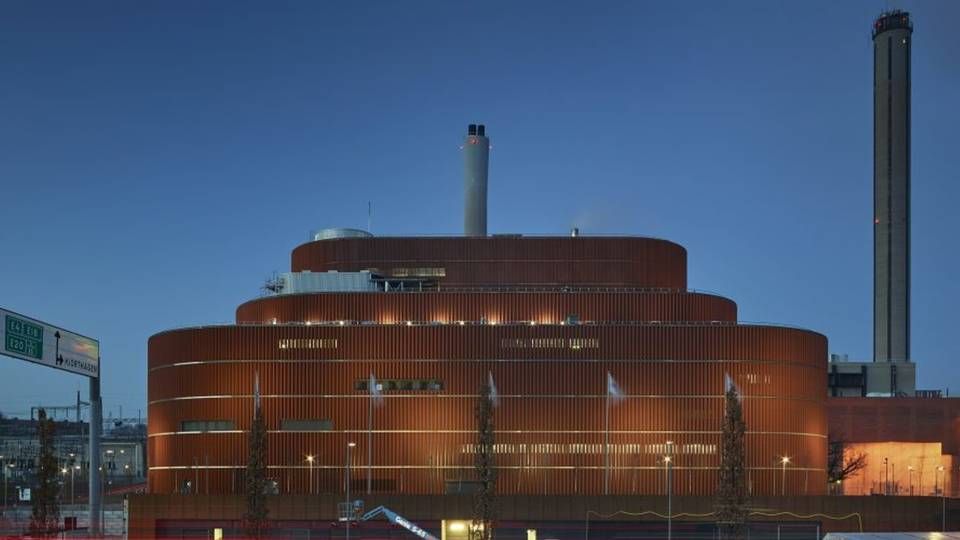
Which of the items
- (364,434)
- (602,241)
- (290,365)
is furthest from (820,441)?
(290,365)

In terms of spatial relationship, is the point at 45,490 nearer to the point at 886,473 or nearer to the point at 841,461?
the point at 841,461

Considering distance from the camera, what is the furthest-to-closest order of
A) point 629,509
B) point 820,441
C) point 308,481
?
point 820,441, point 308,481, point 629,509

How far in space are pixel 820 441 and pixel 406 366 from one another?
4546 cm

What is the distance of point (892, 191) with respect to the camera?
178375 mm

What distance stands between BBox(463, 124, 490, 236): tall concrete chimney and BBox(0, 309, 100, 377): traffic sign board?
3253 inches

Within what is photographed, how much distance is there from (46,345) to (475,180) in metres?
90.6

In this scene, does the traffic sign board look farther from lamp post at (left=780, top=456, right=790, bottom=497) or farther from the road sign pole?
lamp post at (left=780, top=456, right=790, bottom=497)

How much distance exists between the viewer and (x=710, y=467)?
113 m

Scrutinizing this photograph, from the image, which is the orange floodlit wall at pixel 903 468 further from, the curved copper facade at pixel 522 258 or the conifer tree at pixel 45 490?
the conifer tree at pixel 45 490

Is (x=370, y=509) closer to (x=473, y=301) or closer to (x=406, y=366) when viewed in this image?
(x=406, y=366)

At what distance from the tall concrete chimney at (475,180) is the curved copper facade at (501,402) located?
22565 mm

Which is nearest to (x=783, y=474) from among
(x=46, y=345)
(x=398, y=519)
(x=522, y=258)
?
(x=522, y=258)

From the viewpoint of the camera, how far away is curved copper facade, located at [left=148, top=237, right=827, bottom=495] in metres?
113

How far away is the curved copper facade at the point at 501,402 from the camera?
113 meters
